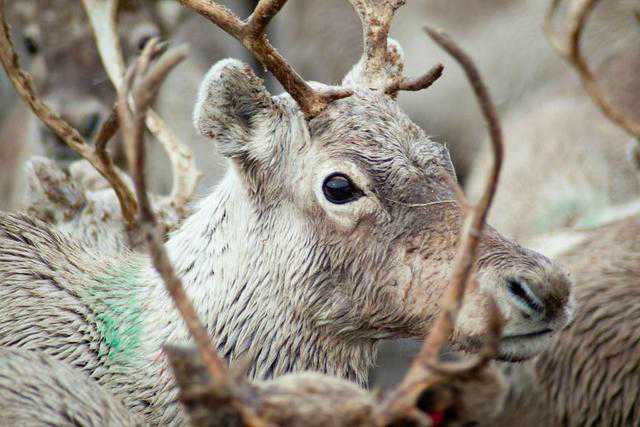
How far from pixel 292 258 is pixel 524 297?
754 millimetres

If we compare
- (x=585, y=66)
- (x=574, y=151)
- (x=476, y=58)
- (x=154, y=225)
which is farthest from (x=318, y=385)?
(x=476, y=58)

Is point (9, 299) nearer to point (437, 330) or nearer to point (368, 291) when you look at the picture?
point (368, 291)

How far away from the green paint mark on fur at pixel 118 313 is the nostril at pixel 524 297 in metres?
1.23

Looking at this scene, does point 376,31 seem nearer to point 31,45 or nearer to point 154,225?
point 154,225

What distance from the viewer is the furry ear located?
313 cm

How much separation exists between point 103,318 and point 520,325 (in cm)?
139

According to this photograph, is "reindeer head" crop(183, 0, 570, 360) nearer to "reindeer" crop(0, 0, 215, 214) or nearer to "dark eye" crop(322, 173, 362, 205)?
"dark eye" crop(322, 173, 362, 205)

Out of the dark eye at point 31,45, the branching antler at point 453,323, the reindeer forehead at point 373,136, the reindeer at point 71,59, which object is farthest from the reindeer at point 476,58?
the branching antler at point 453,323

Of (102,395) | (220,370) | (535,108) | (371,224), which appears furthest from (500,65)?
(220,370)

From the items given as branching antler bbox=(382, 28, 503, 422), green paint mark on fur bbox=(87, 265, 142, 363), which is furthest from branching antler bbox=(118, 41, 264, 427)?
green paint mark on fur bbox=(87, 265, 142, 363)

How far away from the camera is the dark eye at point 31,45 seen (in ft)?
19.8

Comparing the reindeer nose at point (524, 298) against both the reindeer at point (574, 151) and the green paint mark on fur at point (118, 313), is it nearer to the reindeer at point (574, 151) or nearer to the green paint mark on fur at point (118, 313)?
the green paint mark on fur at point (118, 313)

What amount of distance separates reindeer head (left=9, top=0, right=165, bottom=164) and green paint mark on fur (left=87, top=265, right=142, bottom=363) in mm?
Answer: 2616

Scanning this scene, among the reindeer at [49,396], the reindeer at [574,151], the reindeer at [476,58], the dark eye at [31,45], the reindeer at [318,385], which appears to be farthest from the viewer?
the reindeer at [476,58]
